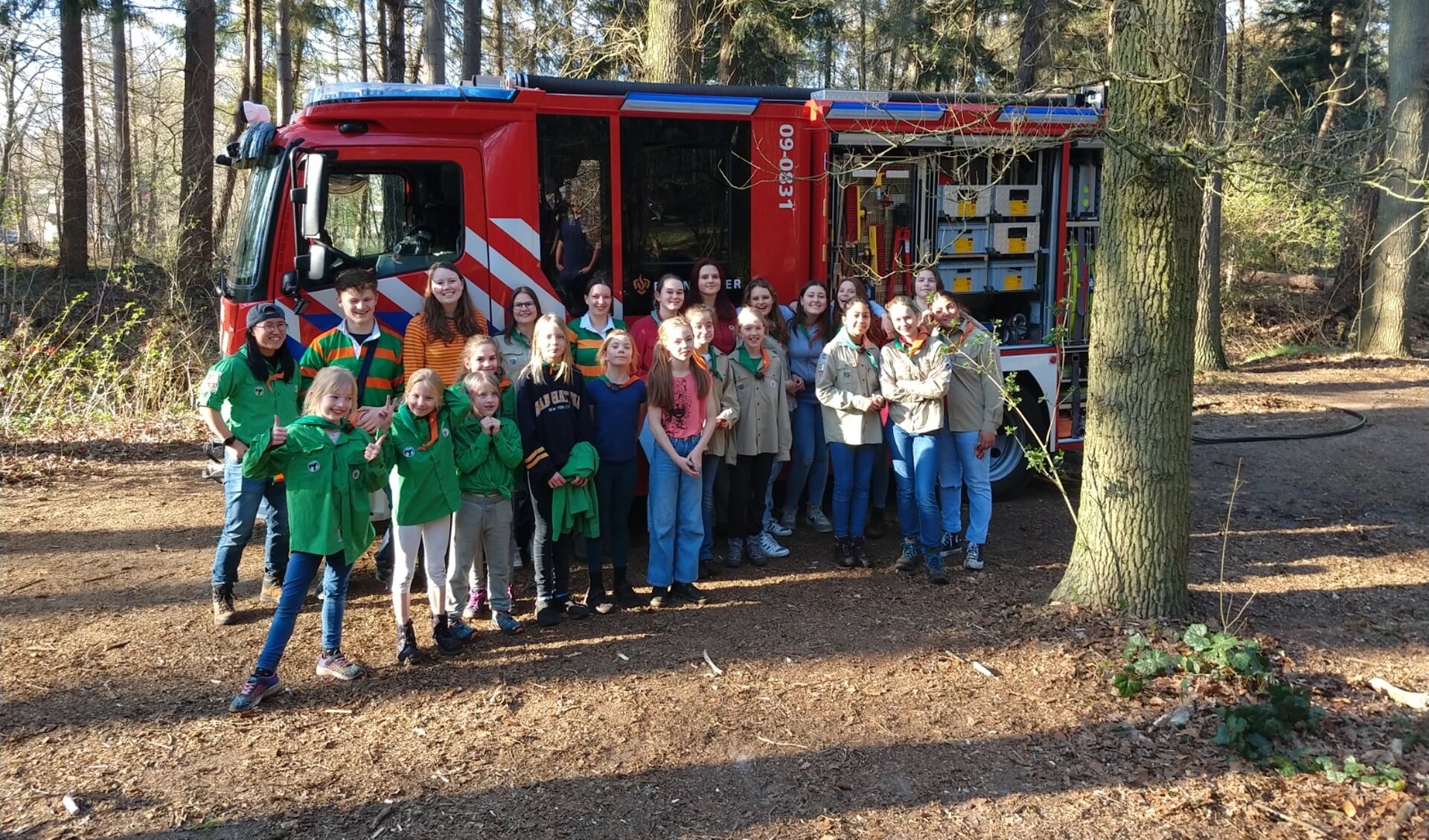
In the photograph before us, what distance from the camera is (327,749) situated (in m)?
4.23

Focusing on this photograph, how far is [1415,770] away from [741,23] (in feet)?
38.2

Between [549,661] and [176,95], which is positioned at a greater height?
[176,95]

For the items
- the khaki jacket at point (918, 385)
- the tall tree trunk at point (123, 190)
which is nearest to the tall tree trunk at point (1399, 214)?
the khaki jacket at point (918, 385)

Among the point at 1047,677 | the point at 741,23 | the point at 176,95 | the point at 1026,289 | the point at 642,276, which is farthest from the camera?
the point at 176,95

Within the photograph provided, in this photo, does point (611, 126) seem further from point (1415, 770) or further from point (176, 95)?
point (176, 95)

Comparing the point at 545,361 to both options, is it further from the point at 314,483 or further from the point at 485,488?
the point at 314,483

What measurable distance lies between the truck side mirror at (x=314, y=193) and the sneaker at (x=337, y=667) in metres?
2.54

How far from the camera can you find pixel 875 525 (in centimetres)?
740

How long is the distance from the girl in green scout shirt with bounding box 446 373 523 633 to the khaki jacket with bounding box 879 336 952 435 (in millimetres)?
2314

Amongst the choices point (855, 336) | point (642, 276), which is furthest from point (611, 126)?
point (855, 336)

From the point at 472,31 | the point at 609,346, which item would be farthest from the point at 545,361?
the point at 472,31

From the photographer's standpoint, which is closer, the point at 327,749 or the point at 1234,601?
the point at 327,749

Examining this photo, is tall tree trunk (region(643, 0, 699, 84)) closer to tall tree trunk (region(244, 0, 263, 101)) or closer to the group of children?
the group of children

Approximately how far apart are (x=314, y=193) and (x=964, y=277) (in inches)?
182
